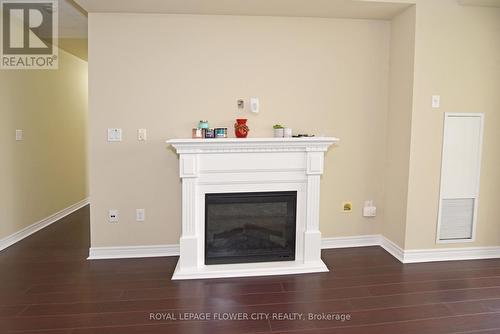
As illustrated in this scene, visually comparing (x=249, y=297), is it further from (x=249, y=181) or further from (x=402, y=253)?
(x=402, y=253)

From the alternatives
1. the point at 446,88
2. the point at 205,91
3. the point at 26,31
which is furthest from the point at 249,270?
the point at 26,31

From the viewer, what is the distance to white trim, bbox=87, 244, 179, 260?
3.21 m

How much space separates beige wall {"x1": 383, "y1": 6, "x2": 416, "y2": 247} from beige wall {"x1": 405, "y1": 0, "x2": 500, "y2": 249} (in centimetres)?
6

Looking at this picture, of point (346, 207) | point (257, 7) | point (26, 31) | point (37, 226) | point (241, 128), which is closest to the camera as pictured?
point (257, 7)

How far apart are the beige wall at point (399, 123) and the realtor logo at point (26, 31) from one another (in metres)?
A: 3.35

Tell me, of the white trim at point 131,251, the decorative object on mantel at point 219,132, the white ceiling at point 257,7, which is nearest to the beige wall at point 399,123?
the white ceiling at point 257,7

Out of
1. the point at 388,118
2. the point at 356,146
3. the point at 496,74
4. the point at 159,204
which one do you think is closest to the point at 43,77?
the point at 159,204

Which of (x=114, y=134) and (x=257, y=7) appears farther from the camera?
(x=114, y=134)

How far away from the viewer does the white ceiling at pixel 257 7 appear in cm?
283

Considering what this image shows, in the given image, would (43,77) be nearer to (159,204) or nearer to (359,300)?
(159,204)

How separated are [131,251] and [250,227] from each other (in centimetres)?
126

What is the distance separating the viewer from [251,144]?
9.37 ft

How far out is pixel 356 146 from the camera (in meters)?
3.39

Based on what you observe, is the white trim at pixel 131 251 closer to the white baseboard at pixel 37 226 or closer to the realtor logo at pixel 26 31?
the white baseboard at pixel 37 226
